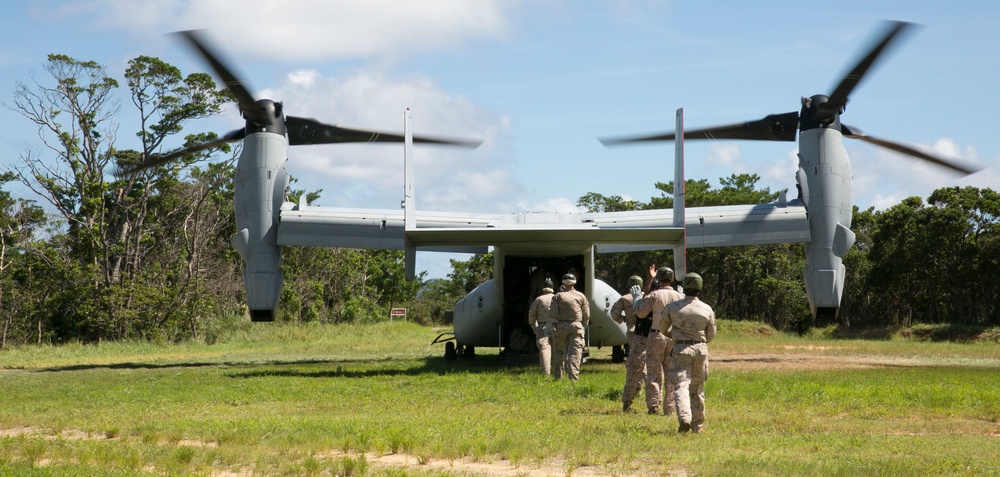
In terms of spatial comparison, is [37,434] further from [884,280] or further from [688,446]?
[884,280]

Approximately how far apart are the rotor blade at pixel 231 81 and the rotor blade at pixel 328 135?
142cm

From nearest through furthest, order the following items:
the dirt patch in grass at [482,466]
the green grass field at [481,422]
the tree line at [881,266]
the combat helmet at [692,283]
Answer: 1. the dirt patch in grass at [482,466]
2. the green grass field at [481,422]
3. the combat helmet at [692,283]
4. the tree line at [881,266]

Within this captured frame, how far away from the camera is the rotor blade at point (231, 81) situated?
714 inches

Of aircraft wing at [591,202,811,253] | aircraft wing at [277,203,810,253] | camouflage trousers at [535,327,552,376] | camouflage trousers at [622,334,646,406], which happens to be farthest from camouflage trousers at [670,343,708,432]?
aircraft wing at [591,202,811,253]

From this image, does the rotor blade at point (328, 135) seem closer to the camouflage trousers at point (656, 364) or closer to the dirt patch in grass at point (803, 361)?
the dirt patch in grass at point (803, 361)

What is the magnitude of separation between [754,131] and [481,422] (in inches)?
543

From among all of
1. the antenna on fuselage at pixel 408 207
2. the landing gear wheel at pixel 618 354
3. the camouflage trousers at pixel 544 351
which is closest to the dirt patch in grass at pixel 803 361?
the landing gear wheel at pixel 618 354

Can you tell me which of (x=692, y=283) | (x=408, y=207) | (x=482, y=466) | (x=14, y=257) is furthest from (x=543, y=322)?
(x=14, y=257)

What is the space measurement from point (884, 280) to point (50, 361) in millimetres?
31958

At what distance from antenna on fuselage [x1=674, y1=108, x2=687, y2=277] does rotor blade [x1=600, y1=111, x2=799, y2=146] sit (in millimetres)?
5221

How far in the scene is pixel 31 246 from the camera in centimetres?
3591

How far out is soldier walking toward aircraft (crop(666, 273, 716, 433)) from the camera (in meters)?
8.93

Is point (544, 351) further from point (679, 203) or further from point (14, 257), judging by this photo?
point (14, 257)

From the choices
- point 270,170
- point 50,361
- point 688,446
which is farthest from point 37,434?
point 50,361
